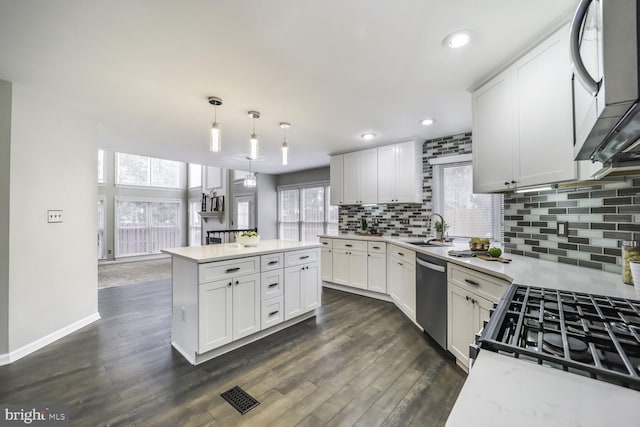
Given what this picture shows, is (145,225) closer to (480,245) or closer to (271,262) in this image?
(271,262)

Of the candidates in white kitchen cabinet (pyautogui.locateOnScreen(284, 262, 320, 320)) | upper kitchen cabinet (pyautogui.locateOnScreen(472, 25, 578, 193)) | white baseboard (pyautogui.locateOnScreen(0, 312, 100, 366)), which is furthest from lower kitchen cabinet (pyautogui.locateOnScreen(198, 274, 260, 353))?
upper kitchen cabinet (pyautogui.locateOnScreen(472, 25, 578, 193))

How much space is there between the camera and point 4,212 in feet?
7.43

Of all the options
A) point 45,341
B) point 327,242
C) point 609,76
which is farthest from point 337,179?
point 609,76

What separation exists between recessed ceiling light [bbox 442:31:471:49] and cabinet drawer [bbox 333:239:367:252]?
2.82m

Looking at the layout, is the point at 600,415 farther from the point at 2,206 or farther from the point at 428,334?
the point at 2,206

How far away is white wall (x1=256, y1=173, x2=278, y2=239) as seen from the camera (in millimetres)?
6820

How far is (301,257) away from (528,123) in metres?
2.38

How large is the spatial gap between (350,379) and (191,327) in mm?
1403

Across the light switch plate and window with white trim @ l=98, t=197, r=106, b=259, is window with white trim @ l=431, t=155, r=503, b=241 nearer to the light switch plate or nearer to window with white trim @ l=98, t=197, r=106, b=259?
the light switch plate

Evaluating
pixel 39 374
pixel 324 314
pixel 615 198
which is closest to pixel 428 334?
pixel 324 314

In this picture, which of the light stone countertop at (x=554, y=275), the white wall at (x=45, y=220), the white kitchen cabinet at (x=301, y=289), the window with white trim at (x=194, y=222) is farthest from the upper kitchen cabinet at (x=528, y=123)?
the window with white trim at (x=194, y=222)

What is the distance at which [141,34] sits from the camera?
65.1 inches

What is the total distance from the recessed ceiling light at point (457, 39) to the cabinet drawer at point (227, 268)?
7.67ft

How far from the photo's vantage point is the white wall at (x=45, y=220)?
2.35 metres
